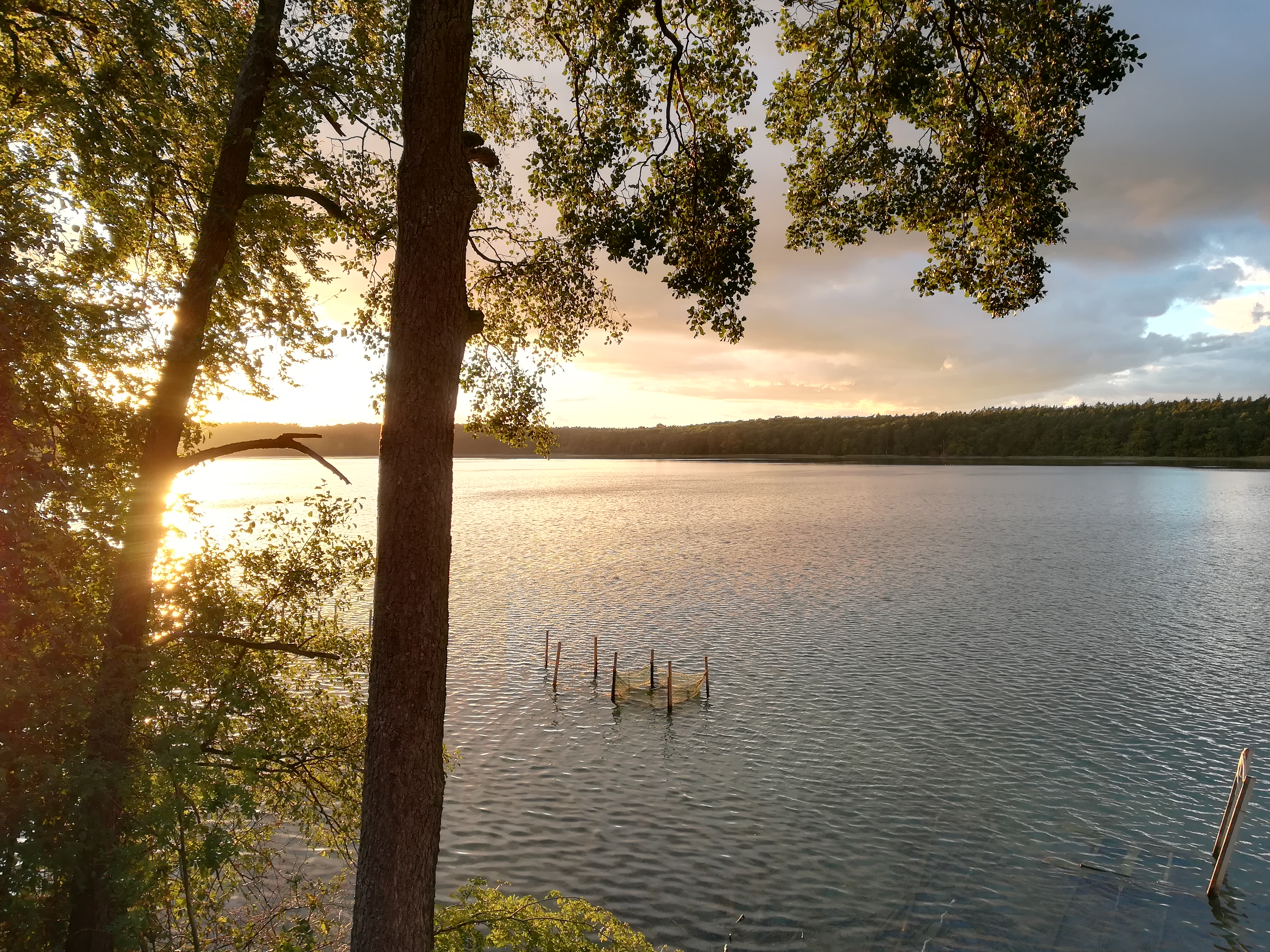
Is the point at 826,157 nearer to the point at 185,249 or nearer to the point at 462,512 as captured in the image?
the point at 185,249

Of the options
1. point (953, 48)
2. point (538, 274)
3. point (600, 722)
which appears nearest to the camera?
point (953, 48)

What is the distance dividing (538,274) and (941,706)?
25305mm

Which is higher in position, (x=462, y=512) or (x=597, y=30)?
(x=597, y=30)

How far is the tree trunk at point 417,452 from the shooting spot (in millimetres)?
6891

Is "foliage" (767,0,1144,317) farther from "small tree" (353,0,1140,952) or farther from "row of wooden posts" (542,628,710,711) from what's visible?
"row of wooden posts" (542,628,710,711)

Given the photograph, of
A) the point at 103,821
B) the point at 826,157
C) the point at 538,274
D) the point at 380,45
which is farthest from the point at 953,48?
the point at 103,821

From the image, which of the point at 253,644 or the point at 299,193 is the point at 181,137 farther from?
the point at 253,644

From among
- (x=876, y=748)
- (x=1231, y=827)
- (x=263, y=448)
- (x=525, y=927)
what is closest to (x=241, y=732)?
(x=525, y=927)

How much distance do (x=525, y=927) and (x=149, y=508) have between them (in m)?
9.70

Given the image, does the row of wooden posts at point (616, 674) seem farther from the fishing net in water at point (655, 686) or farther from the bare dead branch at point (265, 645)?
the bare dead branch at point (265, 645)

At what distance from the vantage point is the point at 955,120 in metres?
10.2

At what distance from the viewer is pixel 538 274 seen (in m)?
11.1

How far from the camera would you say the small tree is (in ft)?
22.7

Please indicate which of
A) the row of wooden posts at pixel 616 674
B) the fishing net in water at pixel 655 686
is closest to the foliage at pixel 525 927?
the row of wooden posts at pixel 616 674
